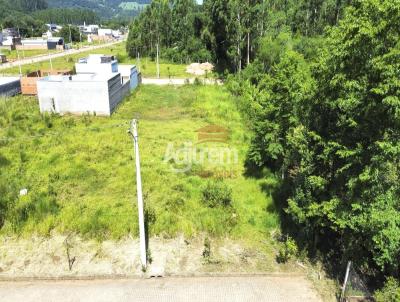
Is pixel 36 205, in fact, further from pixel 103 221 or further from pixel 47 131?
pixel 47 131

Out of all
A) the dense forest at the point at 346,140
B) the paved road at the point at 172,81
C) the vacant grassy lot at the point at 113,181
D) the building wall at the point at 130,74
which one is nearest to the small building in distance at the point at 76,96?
the vacant grassy lot at the point at 113,181

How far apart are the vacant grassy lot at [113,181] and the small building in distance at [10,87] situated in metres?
4.31

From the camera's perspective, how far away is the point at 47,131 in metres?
19.8

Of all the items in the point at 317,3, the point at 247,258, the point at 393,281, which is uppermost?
the point at 317,3

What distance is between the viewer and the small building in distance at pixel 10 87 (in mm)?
26688

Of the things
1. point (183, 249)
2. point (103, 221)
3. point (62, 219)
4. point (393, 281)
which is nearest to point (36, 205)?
point (62, 219)

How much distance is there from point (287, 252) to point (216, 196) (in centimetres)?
327

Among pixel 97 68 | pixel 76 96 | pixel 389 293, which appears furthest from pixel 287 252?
pixel 97 68

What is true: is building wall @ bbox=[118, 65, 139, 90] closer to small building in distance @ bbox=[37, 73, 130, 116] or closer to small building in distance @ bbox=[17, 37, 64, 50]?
small building in distance @ bbox=[37, 73, 130, 116]

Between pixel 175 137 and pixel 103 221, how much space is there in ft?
29.3

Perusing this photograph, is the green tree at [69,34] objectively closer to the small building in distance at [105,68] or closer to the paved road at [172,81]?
the paved road at [172,81]

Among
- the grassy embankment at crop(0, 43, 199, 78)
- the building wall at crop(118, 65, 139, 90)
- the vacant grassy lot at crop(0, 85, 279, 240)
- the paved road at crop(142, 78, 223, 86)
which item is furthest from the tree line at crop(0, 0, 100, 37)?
the vacant grassy lot at crop(0, 85, 279, 240)

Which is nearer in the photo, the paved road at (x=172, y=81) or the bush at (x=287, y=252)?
the bush at (x=287, y=252)

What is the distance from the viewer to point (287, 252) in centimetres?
962
